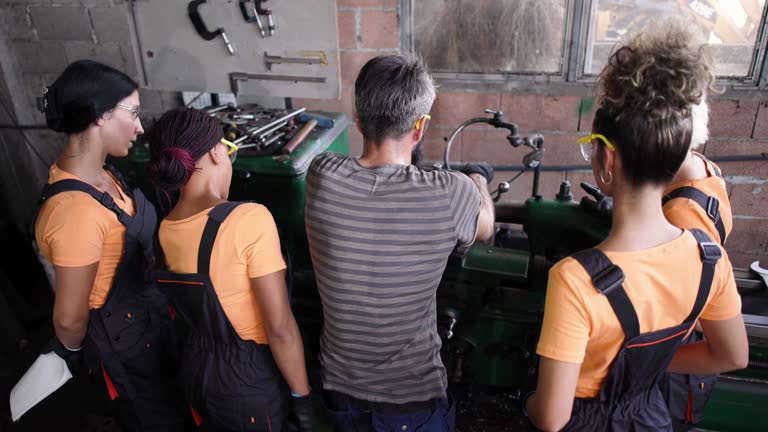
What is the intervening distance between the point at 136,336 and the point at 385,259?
887mm

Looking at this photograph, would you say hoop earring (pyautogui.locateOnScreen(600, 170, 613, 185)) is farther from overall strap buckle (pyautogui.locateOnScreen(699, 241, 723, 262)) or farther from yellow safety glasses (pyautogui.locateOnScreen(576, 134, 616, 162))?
overall strap buckle (pyautogui.locateOnScreen(699, 241, 723, 262))

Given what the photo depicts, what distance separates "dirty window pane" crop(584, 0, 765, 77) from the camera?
7.16 feet

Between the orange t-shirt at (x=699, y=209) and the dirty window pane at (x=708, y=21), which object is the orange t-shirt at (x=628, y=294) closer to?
the orange t-shirt at (x=699, y=209)

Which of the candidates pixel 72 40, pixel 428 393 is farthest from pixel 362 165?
pixel 72 40

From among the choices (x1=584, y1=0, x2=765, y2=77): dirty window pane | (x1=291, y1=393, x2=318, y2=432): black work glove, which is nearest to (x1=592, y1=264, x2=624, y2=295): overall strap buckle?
(x1=291, y1=393, x2=318, y2=432): black work glove

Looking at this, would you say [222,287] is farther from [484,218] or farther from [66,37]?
[66,37]

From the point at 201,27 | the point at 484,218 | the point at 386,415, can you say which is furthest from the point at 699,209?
the point at 201,27

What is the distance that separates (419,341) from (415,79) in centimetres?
57

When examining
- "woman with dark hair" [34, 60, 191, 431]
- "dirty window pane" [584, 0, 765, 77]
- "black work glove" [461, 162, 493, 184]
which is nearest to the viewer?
"woman with dark hair" [34, 60, 191, 431]

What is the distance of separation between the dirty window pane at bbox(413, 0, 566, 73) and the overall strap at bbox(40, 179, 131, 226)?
164 centimetres

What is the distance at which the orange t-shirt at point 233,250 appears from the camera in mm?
1128

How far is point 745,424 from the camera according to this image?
60.5 inches

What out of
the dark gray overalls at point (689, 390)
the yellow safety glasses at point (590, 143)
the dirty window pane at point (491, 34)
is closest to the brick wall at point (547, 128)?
the dirty window pane at point (491, 34)

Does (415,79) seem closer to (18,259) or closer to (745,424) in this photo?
(745,424)
